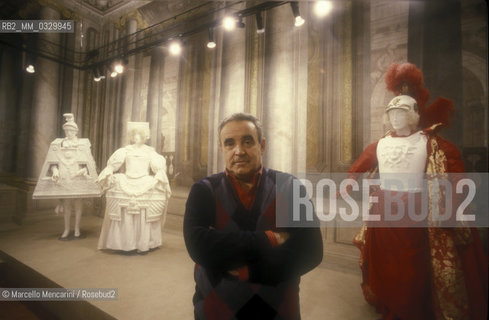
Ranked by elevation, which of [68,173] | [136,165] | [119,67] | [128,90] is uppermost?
[119,67]

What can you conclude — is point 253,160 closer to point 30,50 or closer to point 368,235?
point 368,235

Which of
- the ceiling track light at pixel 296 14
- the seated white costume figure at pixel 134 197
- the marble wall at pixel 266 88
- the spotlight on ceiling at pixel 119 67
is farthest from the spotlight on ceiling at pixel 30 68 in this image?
the ceiling track light at pixel 296 14

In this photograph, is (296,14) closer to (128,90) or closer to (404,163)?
(404,163)

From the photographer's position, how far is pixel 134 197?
111 inches

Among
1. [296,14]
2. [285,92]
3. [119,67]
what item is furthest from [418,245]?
[119,67]

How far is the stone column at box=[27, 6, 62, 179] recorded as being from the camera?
12.7ft

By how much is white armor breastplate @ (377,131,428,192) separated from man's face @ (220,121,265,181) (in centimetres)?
118

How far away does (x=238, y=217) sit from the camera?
3.09 ft

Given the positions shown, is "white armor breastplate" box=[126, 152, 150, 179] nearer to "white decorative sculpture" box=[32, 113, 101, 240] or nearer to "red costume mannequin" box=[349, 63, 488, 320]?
"white decorative sculpture" box=[32, 113, 101, 240]

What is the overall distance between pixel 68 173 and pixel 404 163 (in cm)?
414

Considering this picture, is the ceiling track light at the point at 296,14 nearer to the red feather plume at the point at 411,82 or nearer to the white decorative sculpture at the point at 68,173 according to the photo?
the red feather plume at the point at 411,82

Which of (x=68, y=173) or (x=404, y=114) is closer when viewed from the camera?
(x=404, y=114)

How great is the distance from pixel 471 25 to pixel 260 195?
8.41 feet

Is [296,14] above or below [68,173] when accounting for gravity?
above
